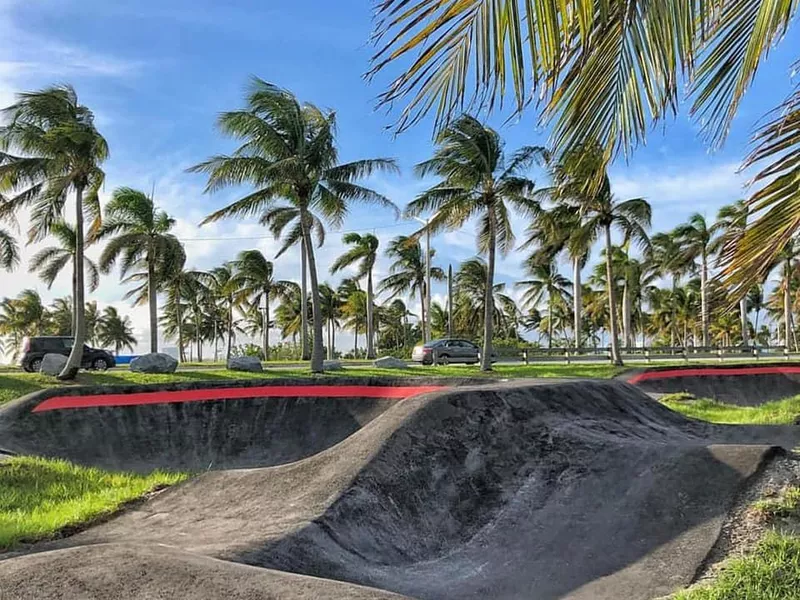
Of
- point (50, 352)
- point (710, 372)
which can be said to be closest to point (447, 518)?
point (710, 372)

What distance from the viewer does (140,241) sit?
27234 millimetres

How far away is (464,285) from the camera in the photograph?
1967 inches

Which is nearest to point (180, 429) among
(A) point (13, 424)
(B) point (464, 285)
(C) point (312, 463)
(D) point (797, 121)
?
(A) point (13, 424)

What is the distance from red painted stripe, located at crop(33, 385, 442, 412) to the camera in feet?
45.0

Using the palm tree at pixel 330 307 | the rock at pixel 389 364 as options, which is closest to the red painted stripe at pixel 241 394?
the rock at pixel 389 364

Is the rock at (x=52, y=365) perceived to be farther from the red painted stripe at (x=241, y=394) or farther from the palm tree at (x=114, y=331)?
Answer: the palm tree at (x=114, y=331)

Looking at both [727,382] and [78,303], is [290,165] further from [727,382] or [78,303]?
[727,382]

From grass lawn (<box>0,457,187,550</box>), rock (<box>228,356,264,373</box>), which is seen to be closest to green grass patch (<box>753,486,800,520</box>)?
grass lawn (<box>0,457,187,550</box>)

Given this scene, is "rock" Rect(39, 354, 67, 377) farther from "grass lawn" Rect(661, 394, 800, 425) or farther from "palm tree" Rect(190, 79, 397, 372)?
"grass lawn" Rect(661, 394, 800, 425)

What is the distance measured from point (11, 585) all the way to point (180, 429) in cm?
1031

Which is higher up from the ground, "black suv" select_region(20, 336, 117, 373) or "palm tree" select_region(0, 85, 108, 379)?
"palm tree" select_region(0, 85, 108, 379)

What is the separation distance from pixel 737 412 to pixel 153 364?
17.5 metres

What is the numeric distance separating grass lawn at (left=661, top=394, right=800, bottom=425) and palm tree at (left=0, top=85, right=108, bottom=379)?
17195 mm

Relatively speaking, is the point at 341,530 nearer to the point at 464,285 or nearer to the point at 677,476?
the point at 677,476
